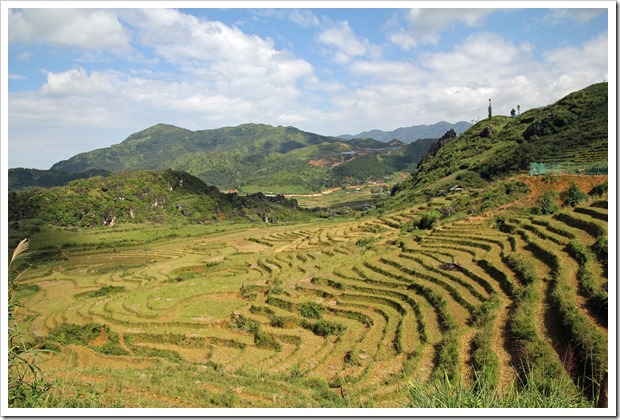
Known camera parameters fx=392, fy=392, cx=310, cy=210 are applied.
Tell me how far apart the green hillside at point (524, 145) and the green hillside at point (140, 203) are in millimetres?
41092

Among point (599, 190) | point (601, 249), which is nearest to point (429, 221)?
point (599, 190)

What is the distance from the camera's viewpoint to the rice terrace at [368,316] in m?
11.9

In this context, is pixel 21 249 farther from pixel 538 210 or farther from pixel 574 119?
pixel 574 119

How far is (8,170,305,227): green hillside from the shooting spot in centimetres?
8619

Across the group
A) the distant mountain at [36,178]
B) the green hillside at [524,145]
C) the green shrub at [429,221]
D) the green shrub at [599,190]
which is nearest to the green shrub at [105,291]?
the green shrub at [429,221]

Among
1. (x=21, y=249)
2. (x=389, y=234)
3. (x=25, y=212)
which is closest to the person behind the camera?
(x=21, y=249)

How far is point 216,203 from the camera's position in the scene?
4264 inches

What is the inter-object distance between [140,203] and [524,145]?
86.1 meters

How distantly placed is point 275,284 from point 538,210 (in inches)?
820

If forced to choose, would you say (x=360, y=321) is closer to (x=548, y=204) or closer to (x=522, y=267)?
(x=522, y=267)

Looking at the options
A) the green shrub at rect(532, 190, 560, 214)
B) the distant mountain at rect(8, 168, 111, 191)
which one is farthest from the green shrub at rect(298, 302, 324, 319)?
the distant mountain at rect(8, 168, 111, 191)

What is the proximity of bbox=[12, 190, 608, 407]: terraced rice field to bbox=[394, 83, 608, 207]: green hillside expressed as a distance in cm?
2809

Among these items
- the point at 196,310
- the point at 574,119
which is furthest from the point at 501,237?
the point at 574,119

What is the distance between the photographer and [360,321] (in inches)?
882
